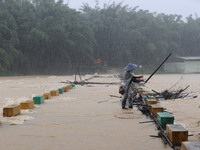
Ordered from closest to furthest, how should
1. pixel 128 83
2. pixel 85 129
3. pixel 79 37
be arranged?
pixel 85 129
pixel 128 83
pixel 79 37

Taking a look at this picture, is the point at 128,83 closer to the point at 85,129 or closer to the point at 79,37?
the point at 85,129

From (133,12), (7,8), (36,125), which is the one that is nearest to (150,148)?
(36,125)

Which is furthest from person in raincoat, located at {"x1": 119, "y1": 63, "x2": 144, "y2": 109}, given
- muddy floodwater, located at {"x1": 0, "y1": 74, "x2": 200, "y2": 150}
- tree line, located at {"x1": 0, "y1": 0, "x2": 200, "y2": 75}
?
tree line, located at {"x1": 0, "y1": 0, "x2": 200, "y2": 75}

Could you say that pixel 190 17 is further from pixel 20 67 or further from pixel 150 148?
pixel 150 148

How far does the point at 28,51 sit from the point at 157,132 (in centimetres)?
3309

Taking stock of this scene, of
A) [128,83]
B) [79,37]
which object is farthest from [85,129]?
[79,37]

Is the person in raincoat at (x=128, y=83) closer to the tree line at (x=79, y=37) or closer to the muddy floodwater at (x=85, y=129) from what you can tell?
the muddy floodwater at (x=85, y=129)

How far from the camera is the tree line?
34.1 meters

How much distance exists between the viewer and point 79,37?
126 feet

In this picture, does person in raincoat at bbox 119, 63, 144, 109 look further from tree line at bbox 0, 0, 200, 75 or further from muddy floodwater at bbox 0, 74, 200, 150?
tree line at bbox 0, 0, 200, 75

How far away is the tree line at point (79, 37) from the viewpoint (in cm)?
3409

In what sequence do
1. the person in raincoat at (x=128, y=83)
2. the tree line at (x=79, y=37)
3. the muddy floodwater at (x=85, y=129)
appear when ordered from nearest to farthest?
the muddy floodwater at (x=85, y=129) < the person in raincoat at (x=128, y=83) < the tree line at (x=79, y=37)

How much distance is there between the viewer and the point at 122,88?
7805mm

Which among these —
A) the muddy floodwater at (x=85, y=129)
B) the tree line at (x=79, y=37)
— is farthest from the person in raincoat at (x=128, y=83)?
the tree line at (x=79, y=37)
